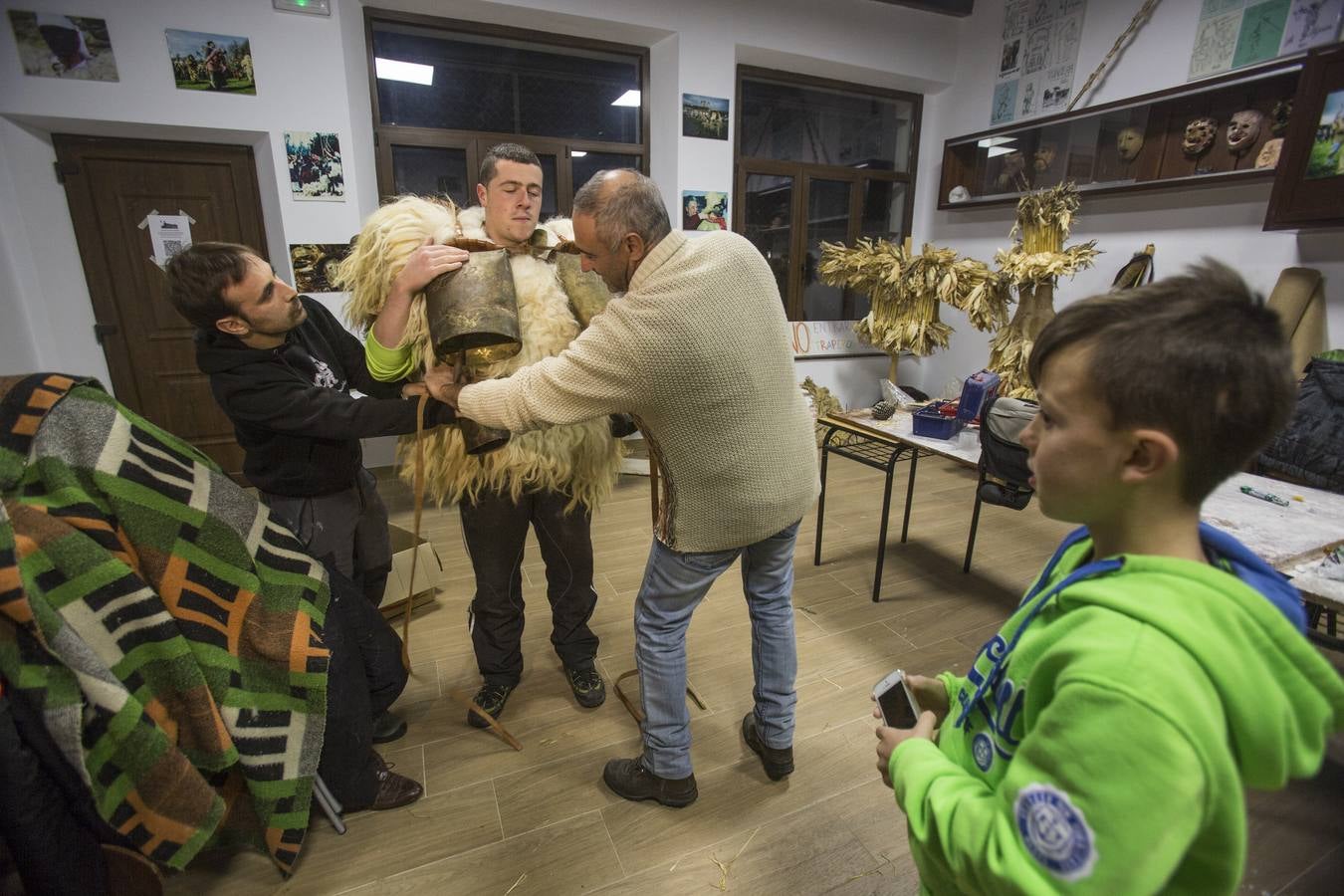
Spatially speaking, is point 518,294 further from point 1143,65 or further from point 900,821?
point 1143,65

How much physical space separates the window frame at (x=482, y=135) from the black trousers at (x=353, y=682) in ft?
9.63

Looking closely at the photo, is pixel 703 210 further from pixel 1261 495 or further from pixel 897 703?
pixel 897 703

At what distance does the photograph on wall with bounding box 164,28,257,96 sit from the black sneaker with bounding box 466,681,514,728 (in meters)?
3.36

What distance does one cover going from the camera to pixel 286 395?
4.60ft

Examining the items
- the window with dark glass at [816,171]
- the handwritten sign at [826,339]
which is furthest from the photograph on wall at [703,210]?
the handwritten sign at [826,339]

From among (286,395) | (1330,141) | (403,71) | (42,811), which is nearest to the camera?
(42,811)

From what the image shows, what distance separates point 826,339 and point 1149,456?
5.04 metres

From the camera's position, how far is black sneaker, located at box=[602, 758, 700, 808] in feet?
5.16

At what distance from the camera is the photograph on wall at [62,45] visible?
2.88 metres

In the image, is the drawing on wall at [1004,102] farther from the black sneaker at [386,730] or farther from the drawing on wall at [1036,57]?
the black sneaker at [386,730]

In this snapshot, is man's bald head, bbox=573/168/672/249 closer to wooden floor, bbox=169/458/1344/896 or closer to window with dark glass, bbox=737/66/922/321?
wooden floor, bbox=169/458/1344/896

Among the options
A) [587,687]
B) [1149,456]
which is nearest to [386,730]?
[587,687]

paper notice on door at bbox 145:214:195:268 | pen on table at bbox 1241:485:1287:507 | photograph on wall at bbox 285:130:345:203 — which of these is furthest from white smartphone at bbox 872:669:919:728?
A: paper notice on door at bbox 145:214:195:268

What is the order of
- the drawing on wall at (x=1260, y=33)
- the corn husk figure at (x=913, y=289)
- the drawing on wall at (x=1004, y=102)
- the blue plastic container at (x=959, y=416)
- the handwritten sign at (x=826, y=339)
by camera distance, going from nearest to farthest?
the blue plastic container at (x=959, y=416) < the drawing on wall at (x=1260, y=33) < the corn husk figure at (x=913, y=289) < the drawing on wall at (x=1004, y=102) < the handwritten sign at (x=826, y=339)
